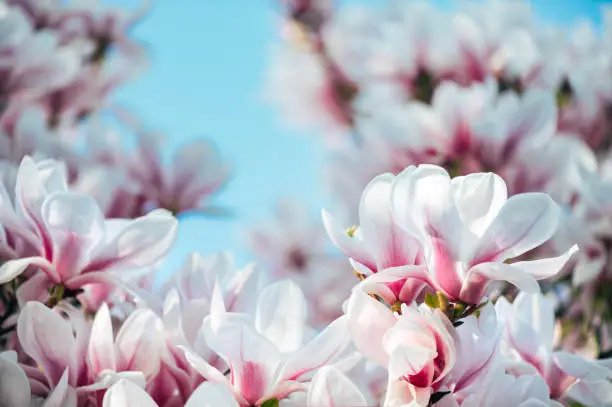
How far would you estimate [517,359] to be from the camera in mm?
548

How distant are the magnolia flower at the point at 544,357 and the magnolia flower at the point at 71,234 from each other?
0.26m

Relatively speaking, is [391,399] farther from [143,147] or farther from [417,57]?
[417,57]

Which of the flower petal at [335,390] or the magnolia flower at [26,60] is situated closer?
the flower petal at [335,390]

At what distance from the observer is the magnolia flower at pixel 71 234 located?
1.67ft

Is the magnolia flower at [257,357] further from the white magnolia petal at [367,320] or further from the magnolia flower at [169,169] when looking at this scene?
the magnolia flower at [169,169]

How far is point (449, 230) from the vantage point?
17.1 inches

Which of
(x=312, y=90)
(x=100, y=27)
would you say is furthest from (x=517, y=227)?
(x=312, y=90)

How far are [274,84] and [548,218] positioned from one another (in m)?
1.56

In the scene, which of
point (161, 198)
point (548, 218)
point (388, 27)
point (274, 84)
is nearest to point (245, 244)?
point (274, 84)

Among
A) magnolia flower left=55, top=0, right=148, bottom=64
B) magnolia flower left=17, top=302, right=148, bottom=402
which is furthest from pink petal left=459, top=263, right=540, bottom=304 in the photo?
magnolia flower left=55, top=0, right=148, bottom=64

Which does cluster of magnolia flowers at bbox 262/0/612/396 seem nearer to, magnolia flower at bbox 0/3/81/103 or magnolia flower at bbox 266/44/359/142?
magnolia flower at bbox 266/44/359/142

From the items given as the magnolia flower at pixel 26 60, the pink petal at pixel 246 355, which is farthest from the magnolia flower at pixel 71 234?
the magnolia flower at pixel 26 60

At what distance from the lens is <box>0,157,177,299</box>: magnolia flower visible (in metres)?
0.51

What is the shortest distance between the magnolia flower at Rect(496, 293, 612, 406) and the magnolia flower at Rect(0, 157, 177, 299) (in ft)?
0.85
